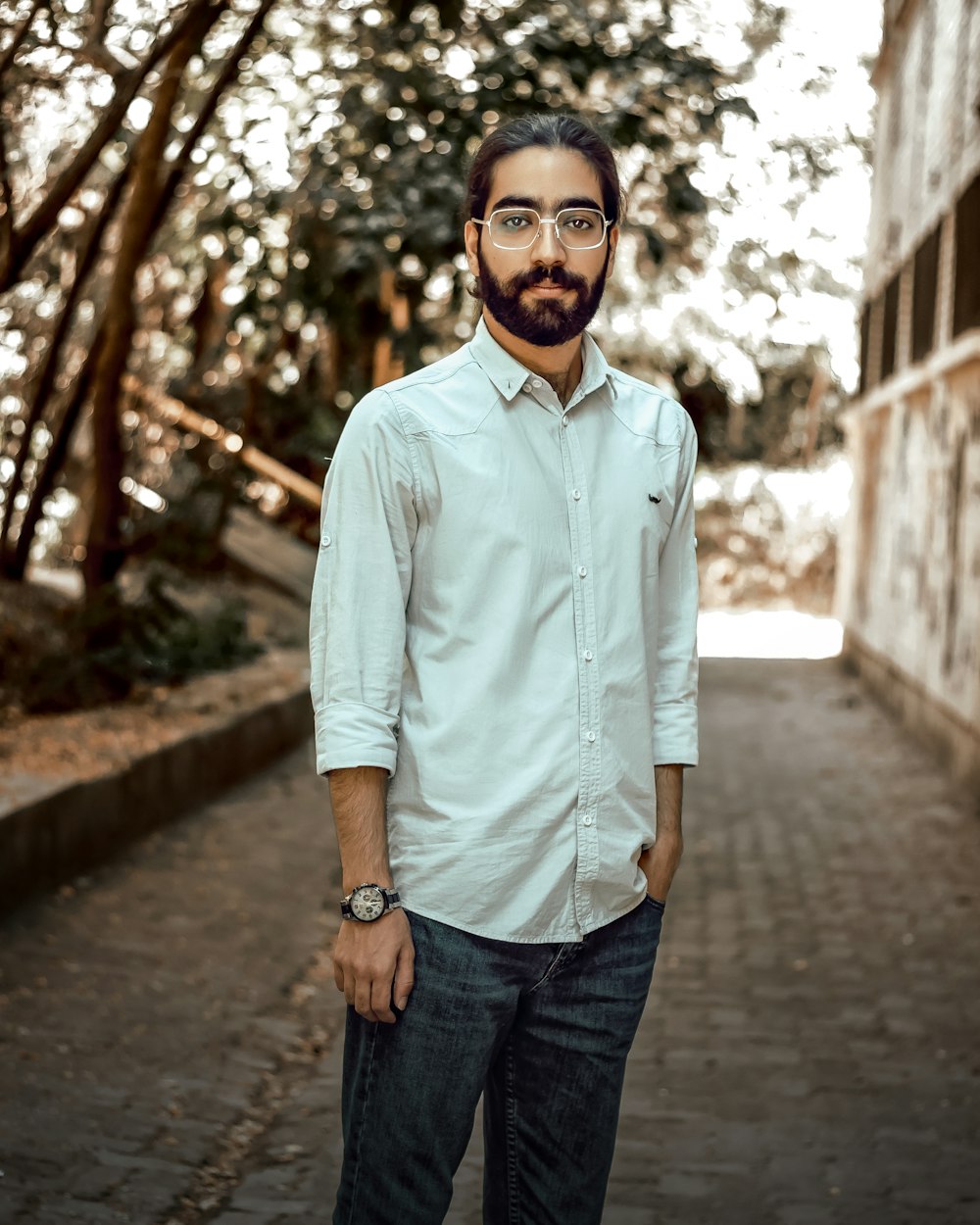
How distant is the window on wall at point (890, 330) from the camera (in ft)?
51.4

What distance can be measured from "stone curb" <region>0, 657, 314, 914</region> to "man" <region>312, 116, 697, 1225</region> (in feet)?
12.4

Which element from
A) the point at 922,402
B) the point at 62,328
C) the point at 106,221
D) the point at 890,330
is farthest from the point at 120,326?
the point at 890,330

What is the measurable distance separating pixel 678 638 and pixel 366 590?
607 millimetres

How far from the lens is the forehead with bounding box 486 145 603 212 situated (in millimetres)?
2467

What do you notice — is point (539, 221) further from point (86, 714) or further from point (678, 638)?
point (86, 714)

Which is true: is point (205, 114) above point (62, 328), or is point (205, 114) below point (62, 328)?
above

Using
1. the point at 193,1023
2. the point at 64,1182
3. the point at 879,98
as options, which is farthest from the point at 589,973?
the point at 879,98

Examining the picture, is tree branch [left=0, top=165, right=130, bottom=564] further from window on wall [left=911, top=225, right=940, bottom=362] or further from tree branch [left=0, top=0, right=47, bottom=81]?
window on wall [left=911, top=225, right=940, bottom=362]

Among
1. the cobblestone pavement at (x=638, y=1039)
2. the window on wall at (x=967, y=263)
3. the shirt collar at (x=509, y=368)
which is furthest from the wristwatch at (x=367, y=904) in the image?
the window on wall at (x=967, y=263)

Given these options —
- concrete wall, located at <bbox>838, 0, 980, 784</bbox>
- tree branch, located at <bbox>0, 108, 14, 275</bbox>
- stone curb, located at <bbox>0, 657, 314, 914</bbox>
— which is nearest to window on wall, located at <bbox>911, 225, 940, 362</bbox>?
concrete wall, located at <bbox>838, 0, 980, 784</bbox>

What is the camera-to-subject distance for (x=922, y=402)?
13.8m

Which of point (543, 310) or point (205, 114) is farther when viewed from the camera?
point (205, 114)

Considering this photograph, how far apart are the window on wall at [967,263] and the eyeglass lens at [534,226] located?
28.0 feet

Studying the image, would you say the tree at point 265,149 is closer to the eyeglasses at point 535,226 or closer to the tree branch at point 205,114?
the tree branch at point 205,114
